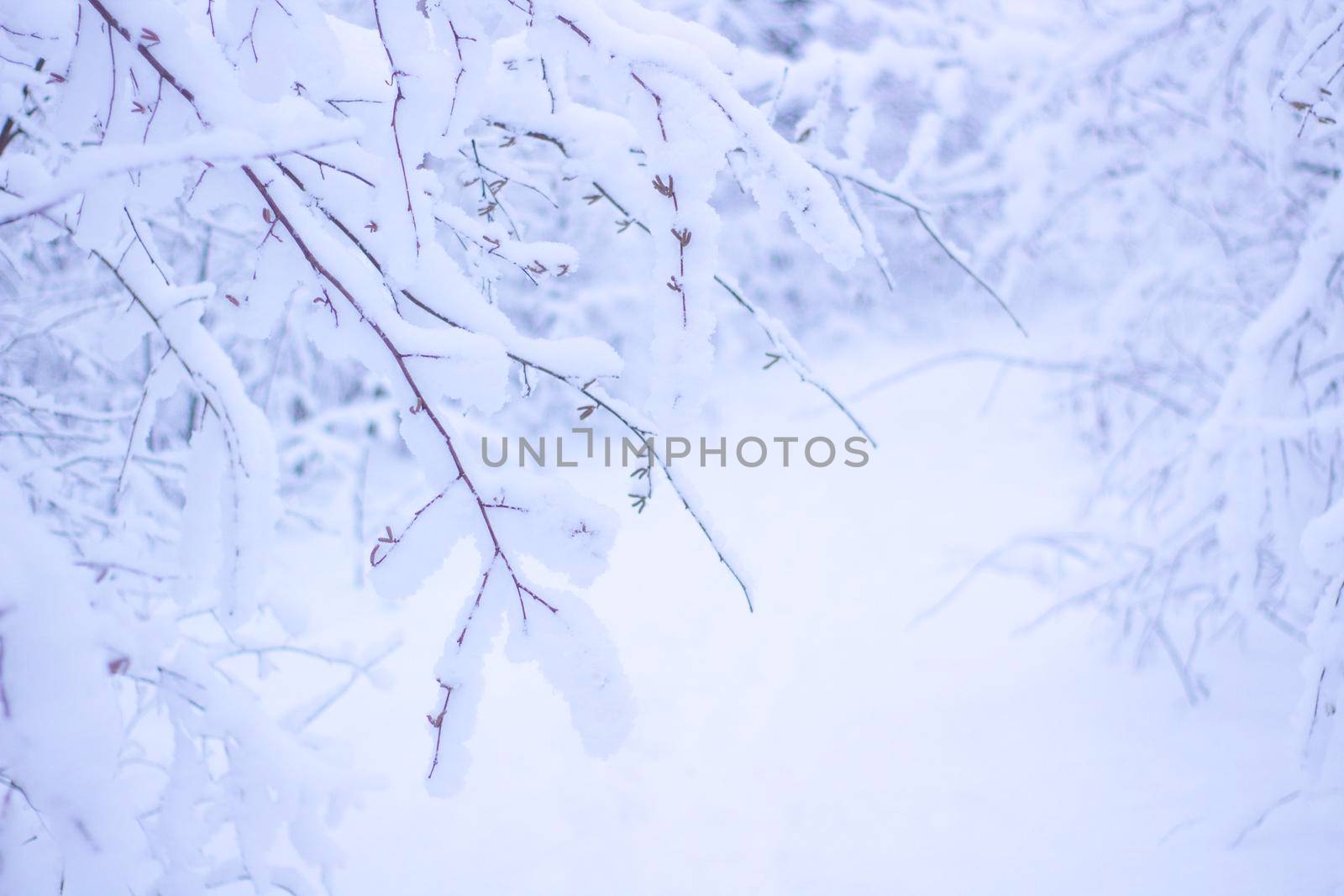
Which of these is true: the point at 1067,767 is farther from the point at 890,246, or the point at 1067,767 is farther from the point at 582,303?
the point at 890,246

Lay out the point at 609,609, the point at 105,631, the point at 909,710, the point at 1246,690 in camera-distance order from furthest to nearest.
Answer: the point at 609,609
the point at 909,710
the point at 1246,690
the point at 105,631

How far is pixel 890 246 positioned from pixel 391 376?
11247 millimetres

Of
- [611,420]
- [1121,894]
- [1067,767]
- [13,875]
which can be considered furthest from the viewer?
[1067,767]

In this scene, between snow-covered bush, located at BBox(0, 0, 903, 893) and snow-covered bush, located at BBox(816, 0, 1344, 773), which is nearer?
snow-covered bush, located at BBox(0, 0, 903, 893)

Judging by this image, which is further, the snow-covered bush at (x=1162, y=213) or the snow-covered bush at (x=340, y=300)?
the snow-covered bush at (x=1162, y=213)

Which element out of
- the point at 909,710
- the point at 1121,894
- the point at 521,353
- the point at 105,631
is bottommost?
the point at 909,710

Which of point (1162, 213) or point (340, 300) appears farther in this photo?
point (1162, 213)

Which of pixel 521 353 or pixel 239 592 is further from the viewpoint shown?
pixel 239 592

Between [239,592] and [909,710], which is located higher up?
[239,592]

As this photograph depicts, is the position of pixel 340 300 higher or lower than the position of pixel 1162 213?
lower

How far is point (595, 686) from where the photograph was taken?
2.47ft

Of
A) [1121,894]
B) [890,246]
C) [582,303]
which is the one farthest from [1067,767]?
[890,246]

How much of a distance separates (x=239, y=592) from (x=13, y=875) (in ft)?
1.48

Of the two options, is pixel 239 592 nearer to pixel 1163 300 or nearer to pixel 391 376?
pixel 391 376
